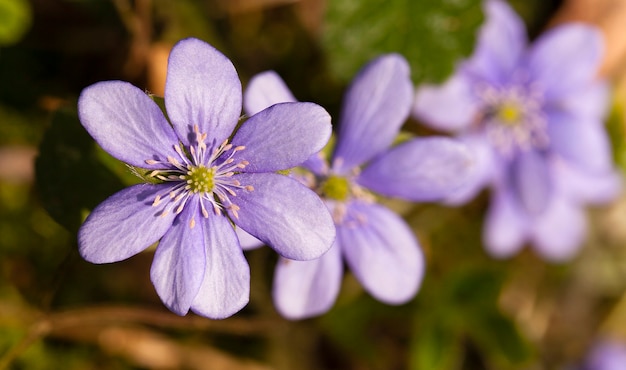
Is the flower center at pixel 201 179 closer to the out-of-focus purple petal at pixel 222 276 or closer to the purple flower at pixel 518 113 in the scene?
the out-of-focus purple petal at pixel 222 276

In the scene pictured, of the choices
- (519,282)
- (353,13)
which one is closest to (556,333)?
(519,282)

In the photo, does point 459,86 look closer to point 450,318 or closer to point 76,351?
point 450,318

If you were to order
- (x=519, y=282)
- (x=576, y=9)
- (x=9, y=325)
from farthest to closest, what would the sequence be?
1. (x=519, y=282)
2. (x=576, y=9)
3. (x=9, y=325)

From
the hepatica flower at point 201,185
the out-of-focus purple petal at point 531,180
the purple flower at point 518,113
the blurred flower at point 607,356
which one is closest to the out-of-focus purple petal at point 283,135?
the hepatica flower at point 201,185

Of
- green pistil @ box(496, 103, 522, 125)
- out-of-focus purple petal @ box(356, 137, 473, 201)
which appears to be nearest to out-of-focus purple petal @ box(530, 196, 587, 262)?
green pistil @ box(496, 103, 522, 125)

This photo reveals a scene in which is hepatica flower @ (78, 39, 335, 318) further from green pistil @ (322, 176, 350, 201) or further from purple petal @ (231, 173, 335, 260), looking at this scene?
green pistil @ (322, 176, 350, 201)
